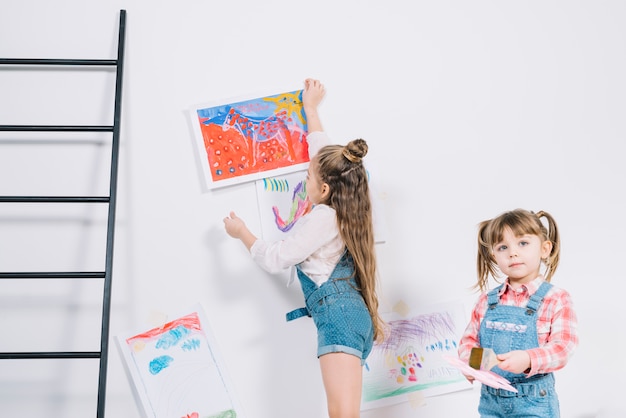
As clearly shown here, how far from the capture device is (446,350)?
203 centimetres

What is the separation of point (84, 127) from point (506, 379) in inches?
49.5

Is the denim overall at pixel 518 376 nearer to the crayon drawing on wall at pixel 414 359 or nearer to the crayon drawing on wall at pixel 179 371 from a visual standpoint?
the crayon drawing on wall at pixel 414 359

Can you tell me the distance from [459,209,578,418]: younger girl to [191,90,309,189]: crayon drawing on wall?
62 centimetres

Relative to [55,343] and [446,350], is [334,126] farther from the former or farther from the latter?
[55,343]

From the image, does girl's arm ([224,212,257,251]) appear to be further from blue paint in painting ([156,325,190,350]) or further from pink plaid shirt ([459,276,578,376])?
pink plaid shirt ([459,276,578,376])

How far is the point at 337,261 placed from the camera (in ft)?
6.02

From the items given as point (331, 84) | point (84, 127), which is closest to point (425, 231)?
point (331, 84)

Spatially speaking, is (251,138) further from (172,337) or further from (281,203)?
(172,337)

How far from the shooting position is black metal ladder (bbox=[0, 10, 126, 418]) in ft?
5.87

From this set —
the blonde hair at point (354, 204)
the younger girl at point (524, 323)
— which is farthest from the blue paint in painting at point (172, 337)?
the younger girl at point (524, 323)

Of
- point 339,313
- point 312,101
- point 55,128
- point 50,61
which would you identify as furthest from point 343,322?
point 50,61

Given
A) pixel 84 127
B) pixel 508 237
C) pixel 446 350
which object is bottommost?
pixel 446 350

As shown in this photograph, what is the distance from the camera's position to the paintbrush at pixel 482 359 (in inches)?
59.5

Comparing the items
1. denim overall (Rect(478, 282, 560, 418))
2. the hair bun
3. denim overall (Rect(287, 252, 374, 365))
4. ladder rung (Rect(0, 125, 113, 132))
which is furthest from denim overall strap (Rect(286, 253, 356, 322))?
ladder rung (Rect(0, 125, 113, 132))
